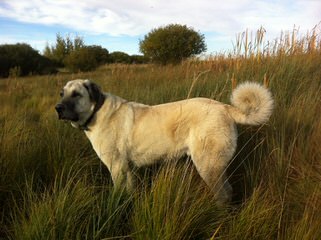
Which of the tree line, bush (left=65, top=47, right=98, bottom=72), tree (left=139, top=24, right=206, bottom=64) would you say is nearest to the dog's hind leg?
the tree line

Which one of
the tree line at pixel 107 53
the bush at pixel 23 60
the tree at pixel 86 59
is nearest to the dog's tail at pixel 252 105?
the tree line at pixel 107 53

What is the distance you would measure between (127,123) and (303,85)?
3335 millimetres

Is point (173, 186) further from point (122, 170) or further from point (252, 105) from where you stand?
point (252, 105)

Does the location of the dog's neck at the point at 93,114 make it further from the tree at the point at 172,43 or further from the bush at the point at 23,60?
the bush at the point at 23,60

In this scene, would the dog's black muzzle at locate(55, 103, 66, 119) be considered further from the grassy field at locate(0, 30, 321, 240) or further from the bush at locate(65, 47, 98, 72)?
the bush at locate(65, 47, 98, 72)

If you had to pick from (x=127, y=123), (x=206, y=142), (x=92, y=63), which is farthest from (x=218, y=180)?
(x=92, y=63)

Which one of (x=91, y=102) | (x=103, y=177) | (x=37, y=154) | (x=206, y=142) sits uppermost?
(x=91, y=102)

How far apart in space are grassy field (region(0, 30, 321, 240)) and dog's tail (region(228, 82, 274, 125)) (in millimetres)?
271

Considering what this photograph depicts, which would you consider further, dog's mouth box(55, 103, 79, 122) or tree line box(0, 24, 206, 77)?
tree line box(0, 24, 206, 77)

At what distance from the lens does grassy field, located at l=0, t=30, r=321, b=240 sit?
7.99 ft

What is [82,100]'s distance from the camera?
403 centimetres

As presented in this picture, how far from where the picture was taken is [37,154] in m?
3.80

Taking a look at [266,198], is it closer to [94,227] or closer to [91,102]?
[94,227]

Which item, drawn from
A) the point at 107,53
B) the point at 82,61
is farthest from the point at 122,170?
the point at 107,53
